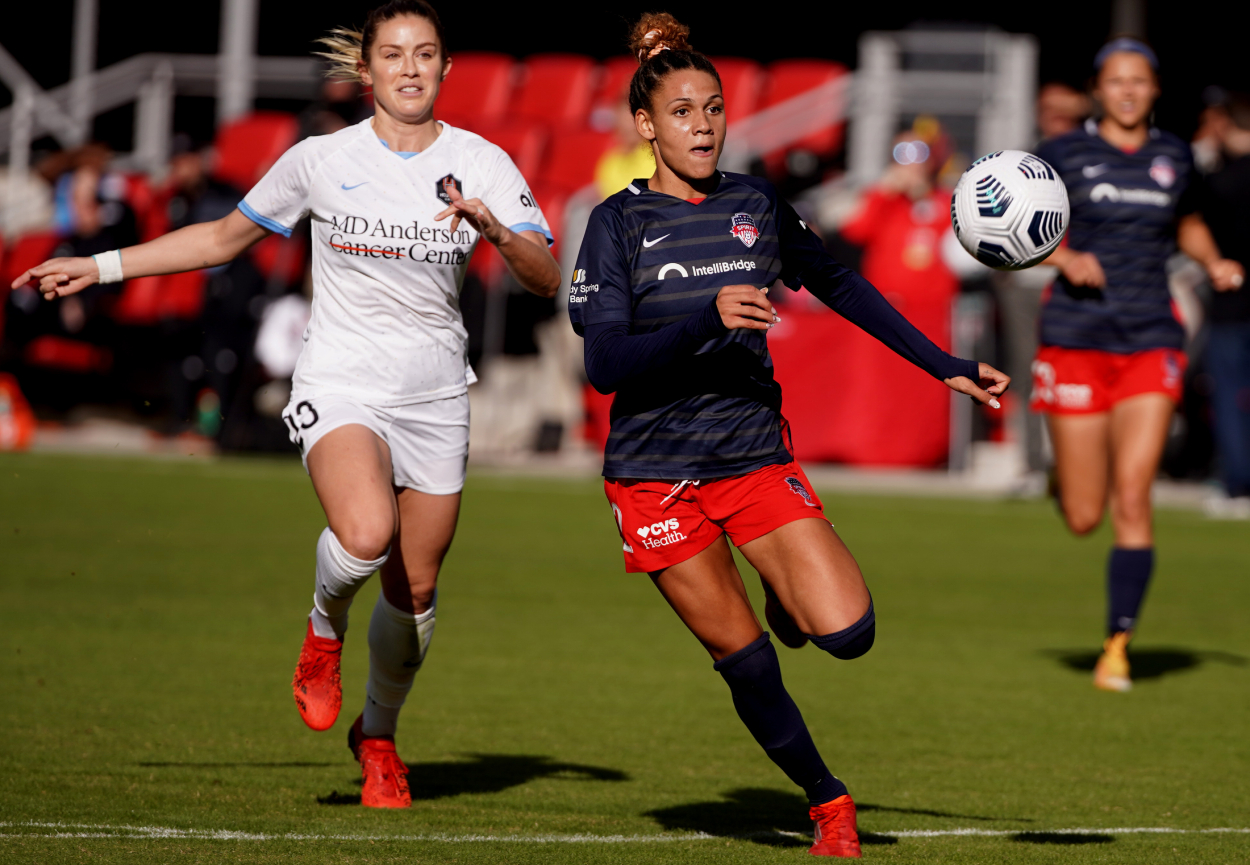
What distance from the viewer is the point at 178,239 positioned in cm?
526

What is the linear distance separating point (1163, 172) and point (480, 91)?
15312 millimetres

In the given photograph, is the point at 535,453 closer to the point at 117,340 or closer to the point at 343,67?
the point at 117,340

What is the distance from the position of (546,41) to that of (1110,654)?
20.7 m

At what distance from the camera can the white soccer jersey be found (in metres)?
5.19

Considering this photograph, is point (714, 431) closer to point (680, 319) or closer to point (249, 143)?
point (680, 319)

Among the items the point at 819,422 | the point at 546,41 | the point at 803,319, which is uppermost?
the point at 546,41

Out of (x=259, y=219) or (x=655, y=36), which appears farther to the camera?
(x=259, y=219)

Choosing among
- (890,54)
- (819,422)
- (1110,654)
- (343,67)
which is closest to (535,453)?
(819,422)

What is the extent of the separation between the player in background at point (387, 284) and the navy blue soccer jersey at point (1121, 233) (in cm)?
336

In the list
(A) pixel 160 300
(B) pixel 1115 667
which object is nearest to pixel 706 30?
(A) pixel 160 300

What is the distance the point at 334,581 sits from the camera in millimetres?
4969

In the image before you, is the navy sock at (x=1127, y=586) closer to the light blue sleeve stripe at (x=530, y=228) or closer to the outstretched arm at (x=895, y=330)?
the outstretched arm at (x=895, y=330)

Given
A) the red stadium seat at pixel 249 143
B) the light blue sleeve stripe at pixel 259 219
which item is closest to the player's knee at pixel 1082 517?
the light blue sleeve stripe at pixel 259 219

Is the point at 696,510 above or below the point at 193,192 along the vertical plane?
below
